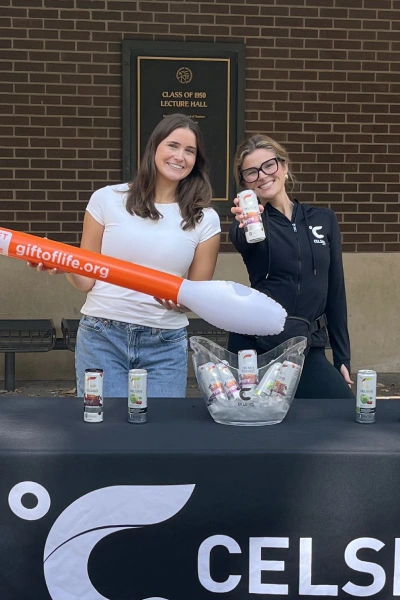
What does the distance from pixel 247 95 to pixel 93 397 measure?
4.96m

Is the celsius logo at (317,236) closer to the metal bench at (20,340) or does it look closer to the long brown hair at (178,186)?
the long brown hair at (178,186)

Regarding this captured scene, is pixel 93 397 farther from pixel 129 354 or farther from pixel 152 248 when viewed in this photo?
pixel 152 248

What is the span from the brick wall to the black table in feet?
15.8

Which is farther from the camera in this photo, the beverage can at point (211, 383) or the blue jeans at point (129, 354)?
the blue jeans at point (129, 354)

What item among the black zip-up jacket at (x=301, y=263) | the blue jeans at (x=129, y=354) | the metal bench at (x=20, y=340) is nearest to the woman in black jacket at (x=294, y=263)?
the black zip-up jacket at (x=301, y=263)

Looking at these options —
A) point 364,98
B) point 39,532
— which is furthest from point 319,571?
point 364,98

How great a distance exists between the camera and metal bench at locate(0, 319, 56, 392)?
6.41m

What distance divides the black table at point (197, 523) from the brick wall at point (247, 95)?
4.80m

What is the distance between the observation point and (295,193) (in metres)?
7.37

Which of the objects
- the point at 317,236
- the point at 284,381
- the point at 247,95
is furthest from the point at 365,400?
the point at 247,95

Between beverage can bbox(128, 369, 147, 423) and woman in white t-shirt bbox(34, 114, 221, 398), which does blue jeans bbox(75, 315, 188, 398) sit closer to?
woman in white t-shirt bbox(34, 114, 221, 398)

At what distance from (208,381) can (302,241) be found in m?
0.86

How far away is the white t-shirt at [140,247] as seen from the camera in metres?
3.21

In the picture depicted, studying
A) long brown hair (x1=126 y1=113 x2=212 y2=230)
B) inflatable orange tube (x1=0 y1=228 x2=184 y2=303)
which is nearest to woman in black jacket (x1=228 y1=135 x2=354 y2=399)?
long brown hair (x1=126 y1=113 x2=212 y2=230)
